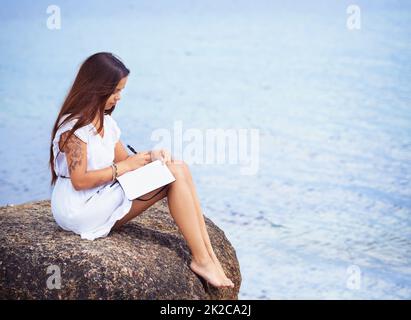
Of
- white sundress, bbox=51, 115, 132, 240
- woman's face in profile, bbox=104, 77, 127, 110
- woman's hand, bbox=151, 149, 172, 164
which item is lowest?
white sundress, bbox=51, 115, 132, 240

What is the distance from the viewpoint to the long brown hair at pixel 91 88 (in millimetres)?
3771

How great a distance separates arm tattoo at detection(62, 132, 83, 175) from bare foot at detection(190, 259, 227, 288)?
655 mm

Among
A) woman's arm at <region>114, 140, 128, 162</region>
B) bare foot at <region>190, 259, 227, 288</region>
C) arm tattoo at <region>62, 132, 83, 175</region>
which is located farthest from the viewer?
woman's arm at <region>114, 140, 128, 162</region>

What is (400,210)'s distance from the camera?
696 cm

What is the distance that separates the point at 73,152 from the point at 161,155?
37cm

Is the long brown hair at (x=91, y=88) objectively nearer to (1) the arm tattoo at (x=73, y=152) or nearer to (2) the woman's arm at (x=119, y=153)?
(1) the arm tattoo at (x=73, y=152)

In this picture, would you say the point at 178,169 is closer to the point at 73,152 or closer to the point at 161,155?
the point at 161,155

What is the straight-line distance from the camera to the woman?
3.78 metres

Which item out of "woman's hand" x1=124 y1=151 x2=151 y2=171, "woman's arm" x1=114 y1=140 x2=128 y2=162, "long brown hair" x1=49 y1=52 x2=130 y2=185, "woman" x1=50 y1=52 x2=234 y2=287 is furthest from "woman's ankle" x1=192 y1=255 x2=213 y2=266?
"long brown hair" x1=49 y1=52 x2=130 y2=185

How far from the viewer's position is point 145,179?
384cm

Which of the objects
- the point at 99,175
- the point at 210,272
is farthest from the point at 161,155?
the point at 210,272

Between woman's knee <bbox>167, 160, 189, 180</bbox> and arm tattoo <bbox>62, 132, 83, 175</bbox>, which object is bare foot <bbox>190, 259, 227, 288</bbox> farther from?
arm tattoo <bbox>62, 132, 83, 175</bbox>

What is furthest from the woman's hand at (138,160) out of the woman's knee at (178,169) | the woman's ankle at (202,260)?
the woman's ankle at (202,260)

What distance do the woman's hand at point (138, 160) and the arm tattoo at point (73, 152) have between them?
0.79 ft
